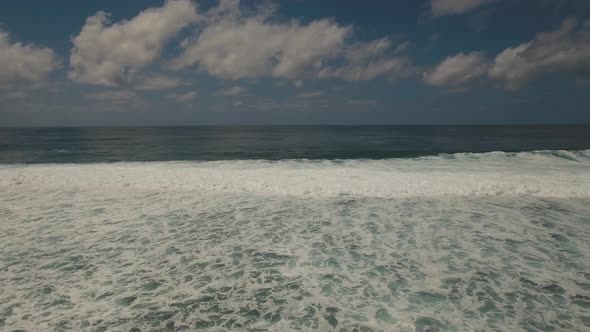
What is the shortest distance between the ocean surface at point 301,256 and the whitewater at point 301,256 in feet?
0.12

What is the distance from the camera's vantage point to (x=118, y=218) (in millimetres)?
10586

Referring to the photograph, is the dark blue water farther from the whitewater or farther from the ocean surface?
the whitewater

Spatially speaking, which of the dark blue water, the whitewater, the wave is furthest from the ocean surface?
the dark blue water

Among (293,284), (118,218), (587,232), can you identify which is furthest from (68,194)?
(587,232)

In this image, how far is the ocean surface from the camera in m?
5.21

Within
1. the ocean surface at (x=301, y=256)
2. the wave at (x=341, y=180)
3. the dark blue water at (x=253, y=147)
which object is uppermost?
the dark blue water at (x=253, y=147)

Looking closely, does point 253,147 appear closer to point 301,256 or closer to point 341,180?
point 341,180

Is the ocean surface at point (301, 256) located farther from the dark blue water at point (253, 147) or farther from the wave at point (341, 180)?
the dark blue water at point (253, 147)

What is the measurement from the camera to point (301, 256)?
7566 mm

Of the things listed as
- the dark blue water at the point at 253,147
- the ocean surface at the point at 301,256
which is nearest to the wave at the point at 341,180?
the ocean surface at the point at 301,256

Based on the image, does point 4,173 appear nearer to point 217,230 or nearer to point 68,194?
point 68,194

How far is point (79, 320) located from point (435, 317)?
6361 mm

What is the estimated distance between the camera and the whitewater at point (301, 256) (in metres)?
5.21

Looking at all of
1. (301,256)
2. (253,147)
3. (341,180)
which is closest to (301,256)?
(301,256)
